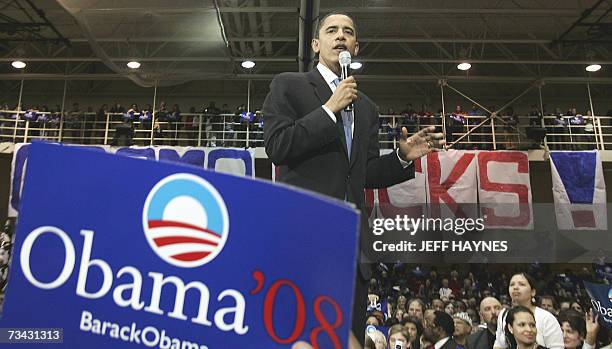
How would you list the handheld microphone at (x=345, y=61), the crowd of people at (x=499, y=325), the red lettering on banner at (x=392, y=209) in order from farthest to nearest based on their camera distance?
the red lettering on banner at (x=392, y=209) < the crowd of people at (x=499, y=325) < the handheld microphone at (x=345, y=61)

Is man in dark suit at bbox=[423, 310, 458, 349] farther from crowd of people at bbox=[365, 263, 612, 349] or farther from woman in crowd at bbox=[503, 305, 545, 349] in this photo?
woman in crowd at bbox=[503, 305, 545, 349]

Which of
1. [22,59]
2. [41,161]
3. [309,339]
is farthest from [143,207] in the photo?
[22,59]

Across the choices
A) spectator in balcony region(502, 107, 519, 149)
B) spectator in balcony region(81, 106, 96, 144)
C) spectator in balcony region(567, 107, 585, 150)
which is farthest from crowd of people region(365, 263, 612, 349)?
spectator in balcony region(81, 106, 96, 144)

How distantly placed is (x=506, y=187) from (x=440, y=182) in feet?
4.69

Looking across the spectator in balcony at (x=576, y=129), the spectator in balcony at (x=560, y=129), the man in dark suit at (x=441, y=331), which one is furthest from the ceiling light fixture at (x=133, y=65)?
the spectator in balcony at (x=576, y=129)

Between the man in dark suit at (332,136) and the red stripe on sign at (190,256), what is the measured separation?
2.33 ft

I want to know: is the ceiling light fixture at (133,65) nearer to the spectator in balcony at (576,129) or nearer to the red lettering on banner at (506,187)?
the red lettering on banner at (506,187)

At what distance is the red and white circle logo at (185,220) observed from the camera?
705mm

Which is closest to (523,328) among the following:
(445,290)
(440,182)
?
(440,182)

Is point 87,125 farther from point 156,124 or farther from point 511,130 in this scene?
point 511,130

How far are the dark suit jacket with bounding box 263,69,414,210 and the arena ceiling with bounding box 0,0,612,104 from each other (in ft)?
26.5

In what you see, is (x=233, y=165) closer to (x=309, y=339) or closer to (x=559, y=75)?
(x=309, y=339)

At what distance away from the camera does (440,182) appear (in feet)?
37.2

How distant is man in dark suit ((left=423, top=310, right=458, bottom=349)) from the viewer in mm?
5285
